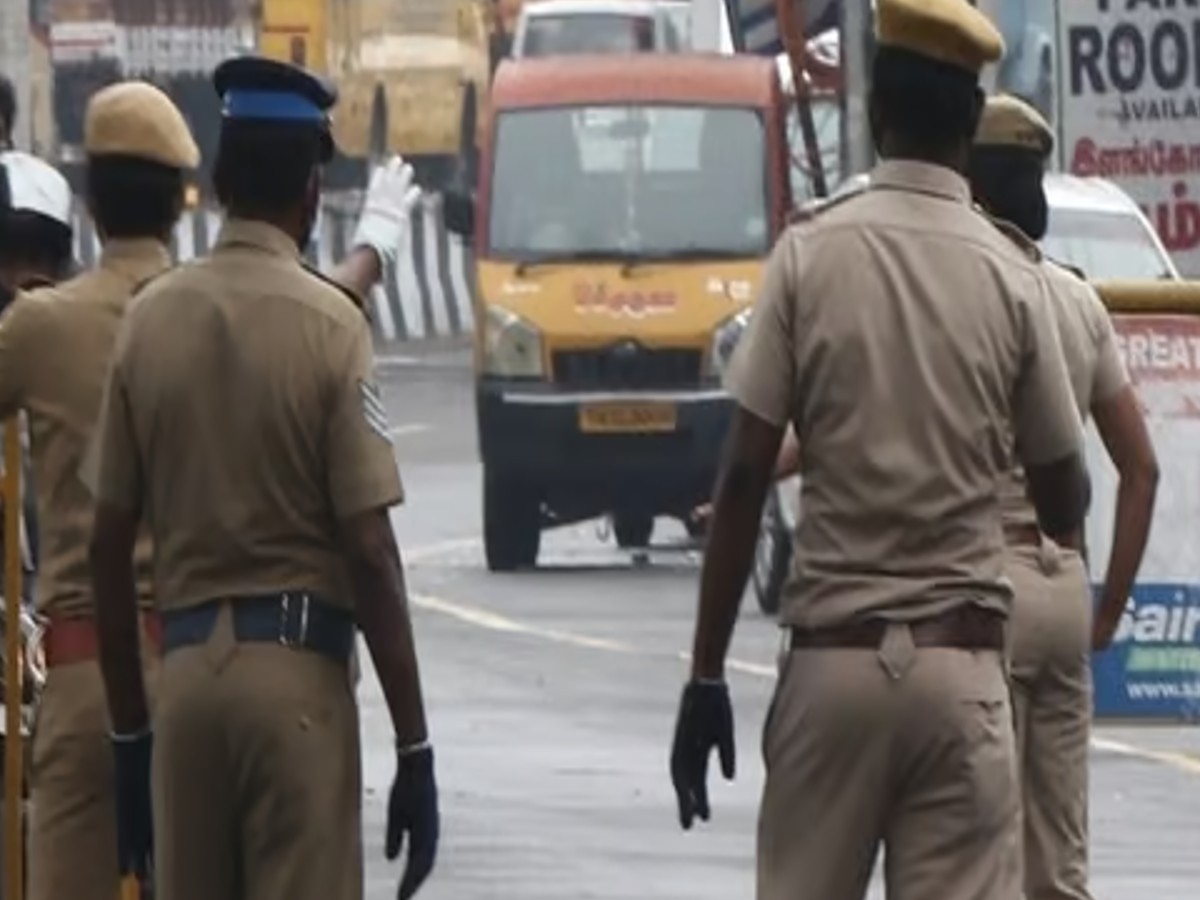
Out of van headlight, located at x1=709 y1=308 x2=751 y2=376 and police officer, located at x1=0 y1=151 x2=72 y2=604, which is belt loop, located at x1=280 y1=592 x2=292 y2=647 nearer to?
police officer, located at x1=0 y1=151 x2=72 y2=604

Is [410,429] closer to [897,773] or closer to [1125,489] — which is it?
[1125,489]

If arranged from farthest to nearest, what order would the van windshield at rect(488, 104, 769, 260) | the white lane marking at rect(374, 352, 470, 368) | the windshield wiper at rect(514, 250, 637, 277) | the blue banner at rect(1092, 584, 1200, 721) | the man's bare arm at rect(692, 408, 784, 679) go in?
1. the white lane marking at rect(374, 352, 470, 368)
2. the van windshield at rect(488, 104, 769, 260)
3. the windshield wiper at rect(514, 250, 637, 277)
4. the blue banner at rect(1092, 584, 1200, 721)
5. the man's bare arm at rect(692, 408, 784, 679)

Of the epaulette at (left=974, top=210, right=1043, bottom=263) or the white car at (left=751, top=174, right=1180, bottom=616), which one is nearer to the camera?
the epaulette at (left=974, top=210, right=1043, bottom=263)

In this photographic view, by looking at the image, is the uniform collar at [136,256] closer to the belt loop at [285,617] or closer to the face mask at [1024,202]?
the belt loop at [285,617]

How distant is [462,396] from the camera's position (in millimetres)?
44594

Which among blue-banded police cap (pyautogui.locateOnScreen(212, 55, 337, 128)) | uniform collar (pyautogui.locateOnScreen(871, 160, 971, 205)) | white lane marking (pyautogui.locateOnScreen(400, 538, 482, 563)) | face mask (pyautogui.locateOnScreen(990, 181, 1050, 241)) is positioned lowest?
white lane marking (pyautogui.locateOnScreen(400, 538, 482, 563))

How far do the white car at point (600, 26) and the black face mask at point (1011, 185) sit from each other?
47.9 meters

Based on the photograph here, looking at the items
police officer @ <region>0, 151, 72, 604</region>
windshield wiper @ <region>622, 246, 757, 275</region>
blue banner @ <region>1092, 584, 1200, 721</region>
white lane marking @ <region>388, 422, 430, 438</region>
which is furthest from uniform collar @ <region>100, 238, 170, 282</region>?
white lane marking @ <region>388, 422, 430, 438</region>

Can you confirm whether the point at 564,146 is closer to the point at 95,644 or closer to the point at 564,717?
the point at 564,717

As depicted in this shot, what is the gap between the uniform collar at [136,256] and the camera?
30.6 ft

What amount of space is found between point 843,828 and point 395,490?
86 centimetres

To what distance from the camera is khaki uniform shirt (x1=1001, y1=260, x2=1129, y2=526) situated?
943cm

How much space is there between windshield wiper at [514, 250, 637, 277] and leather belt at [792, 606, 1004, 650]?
1904 cm

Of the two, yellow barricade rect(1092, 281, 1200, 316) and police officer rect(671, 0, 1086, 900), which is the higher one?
police officer rect(671, 0, 1086, 900)
